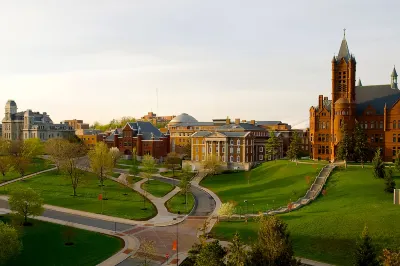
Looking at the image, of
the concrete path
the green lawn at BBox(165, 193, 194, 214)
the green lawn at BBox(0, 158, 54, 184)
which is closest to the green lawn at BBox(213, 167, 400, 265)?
the concrete path

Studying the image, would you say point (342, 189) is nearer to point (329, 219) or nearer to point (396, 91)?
point (329, 219)

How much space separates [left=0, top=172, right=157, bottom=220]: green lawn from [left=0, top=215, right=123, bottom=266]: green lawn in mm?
9833

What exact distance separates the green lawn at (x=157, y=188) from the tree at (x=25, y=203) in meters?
25.7

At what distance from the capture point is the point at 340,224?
39.6 meters

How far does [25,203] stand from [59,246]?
8169mm

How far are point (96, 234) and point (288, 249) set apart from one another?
1051 inches

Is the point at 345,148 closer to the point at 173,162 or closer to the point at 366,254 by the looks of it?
the point at 366,254

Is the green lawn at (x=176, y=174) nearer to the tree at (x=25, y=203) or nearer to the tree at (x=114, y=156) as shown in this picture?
the tree at (x=114, y=156)

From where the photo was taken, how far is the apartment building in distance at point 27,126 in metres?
130

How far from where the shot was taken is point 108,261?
35906 millimetres

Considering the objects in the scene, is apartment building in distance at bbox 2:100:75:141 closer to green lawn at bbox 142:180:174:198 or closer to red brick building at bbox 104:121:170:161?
red brick building at bbox 104:121:170:161

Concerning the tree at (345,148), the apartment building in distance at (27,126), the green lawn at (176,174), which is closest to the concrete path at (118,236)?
the green lawn at (176,174)

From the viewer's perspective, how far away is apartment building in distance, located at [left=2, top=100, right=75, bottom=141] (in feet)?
428

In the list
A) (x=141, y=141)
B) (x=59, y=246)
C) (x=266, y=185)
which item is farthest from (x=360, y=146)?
(x=141, y=141)
